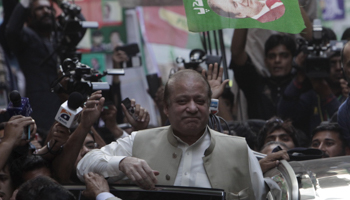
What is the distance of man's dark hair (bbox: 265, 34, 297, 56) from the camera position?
243 inches

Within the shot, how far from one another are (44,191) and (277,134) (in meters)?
2.80

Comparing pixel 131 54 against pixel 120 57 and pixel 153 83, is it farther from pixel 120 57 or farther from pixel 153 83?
pixel 153 83

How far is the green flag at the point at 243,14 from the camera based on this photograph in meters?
3.94

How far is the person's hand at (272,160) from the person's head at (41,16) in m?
3.39

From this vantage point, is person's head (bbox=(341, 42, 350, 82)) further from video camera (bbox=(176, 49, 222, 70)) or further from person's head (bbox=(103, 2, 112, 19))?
person's head (bbox=(103, 2, 112, 19))

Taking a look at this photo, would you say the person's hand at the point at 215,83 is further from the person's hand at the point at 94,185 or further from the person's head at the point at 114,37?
the person's head at the point at 114,37

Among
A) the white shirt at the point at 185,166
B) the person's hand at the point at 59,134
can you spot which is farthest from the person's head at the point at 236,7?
the person's hand at the point at 59,134

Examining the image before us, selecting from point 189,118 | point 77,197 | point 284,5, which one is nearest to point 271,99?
point 284,5

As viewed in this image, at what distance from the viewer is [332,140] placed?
4.86 m

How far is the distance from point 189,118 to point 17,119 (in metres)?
1.18

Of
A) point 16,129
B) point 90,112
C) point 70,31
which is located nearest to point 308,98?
point 70,31

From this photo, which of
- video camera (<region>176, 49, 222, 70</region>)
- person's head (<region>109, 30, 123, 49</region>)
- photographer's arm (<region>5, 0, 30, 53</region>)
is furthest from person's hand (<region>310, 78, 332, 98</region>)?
person's head (<region>109, 30, 123, 49</region>)

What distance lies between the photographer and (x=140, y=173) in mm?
2926

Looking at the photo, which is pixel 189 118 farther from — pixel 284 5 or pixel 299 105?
pixel 299 105
